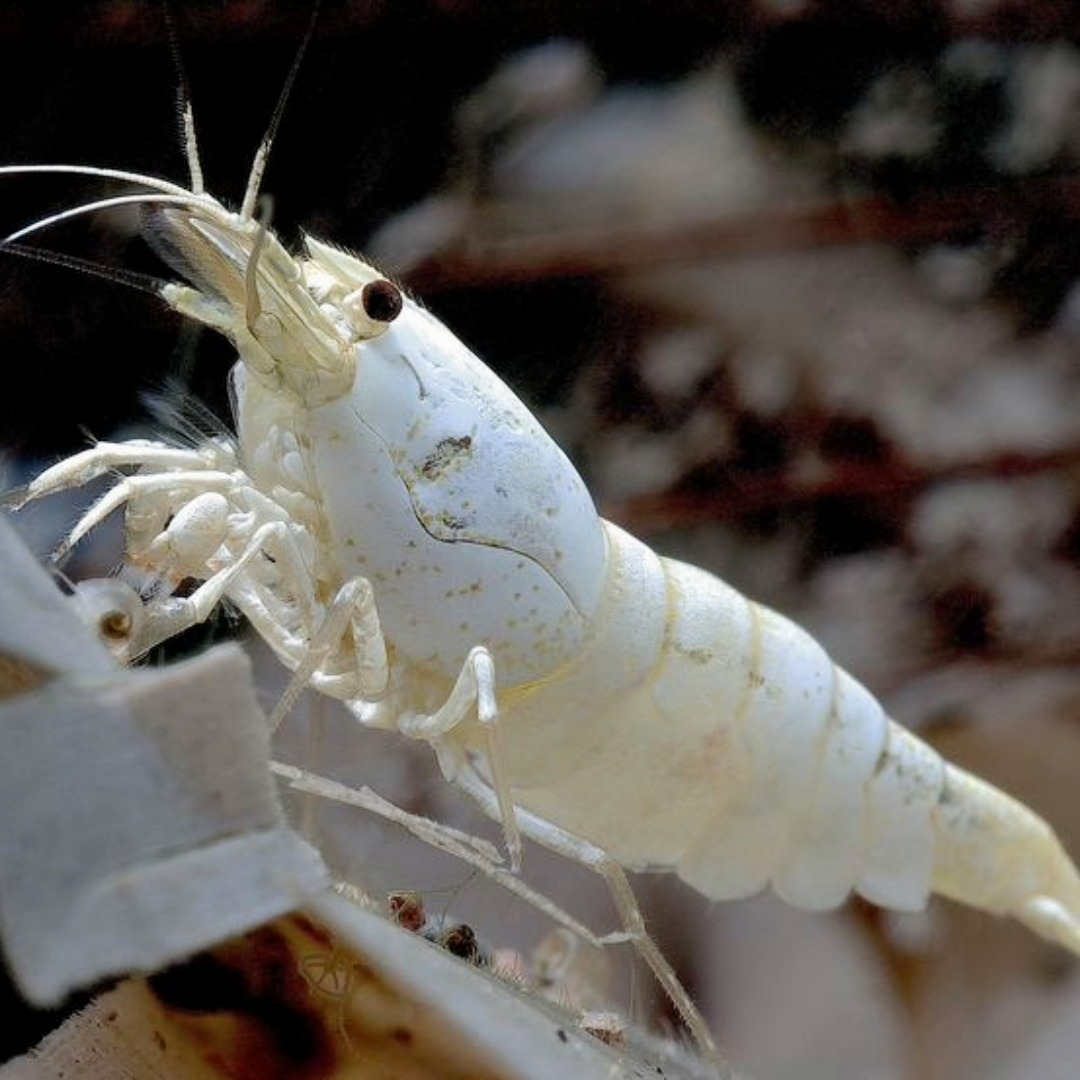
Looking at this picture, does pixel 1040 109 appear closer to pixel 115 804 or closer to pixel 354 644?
pixel 354 644

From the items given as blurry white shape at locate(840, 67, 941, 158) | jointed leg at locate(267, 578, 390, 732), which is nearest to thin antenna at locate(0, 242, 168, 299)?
jointed leg at locate(267, 578, 390, 732)

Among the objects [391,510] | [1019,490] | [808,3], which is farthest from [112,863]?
[1019,490]

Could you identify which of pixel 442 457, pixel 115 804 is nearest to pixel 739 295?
pixel 442 457

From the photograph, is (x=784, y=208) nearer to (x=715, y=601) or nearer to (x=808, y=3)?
(x=808, y=3)

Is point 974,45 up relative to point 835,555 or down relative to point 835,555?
up

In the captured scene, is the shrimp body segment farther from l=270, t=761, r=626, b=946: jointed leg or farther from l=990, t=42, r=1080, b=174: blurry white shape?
l=990, t=42, r=1080, b=174: blurry white shape

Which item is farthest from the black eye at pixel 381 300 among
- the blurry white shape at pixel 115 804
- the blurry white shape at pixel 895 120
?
the blurry white shape at pixel 895 120

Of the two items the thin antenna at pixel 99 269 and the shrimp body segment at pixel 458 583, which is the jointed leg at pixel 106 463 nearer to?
the shrimp body segment at pixel 458 583
